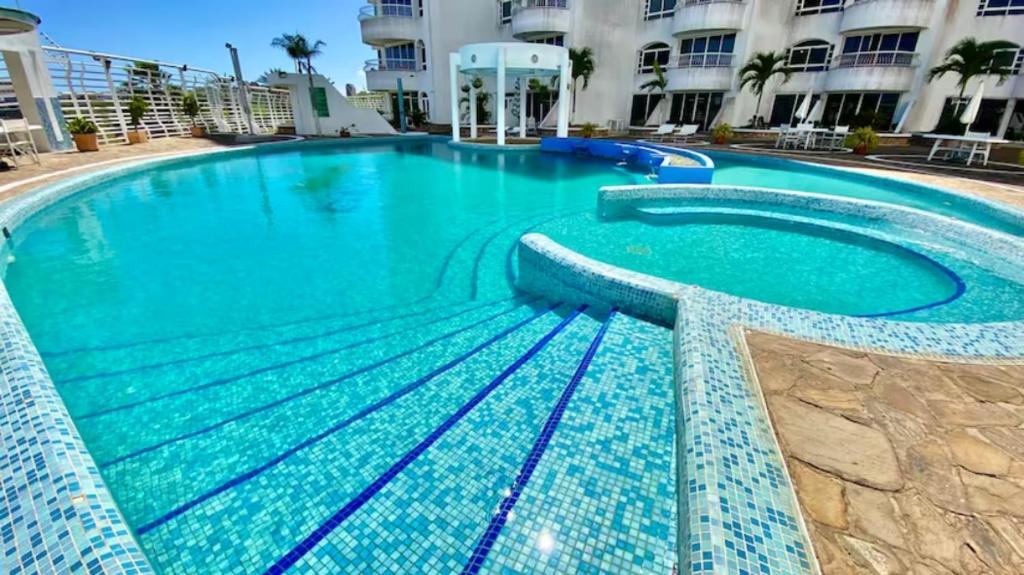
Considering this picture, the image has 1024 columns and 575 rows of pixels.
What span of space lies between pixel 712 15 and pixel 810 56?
4.71 m

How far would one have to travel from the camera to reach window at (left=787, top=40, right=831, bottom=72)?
738 inches

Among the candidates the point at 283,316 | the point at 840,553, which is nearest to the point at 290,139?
the point at 283,316

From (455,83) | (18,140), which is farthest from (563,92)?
(18,140)


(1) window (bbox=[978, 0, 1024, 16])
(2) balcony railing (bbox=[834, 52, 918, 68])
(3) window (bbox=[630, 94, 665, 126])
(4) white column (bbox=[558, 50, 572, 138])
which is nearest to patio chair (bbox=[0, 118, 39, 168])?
(4) white column (bbox=[558, 50, 572, 138])

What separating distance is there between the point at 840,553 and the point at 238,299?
5422mm

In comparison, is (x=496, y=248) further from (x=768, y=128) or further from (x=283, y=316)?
(x=768, y=128)

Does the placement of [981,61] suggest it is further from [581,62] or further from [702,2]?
[581,62]

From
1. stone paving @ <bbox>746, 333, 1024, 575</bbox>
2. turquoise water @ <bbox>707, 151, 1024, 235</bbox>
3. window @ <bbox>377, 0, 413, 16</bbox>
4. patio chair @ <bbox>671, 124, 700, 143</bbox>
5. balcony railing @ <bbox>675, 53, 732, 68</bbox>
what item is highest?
window @ <bbox>377, 0, 413, 16</bbox>

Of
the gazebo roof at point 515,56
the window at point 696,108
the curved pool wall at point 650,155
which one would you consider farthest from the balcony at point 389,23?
the window at point 696,108

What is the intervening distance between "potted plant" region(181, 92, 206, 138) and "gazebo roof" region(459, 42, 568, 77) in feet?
36.6

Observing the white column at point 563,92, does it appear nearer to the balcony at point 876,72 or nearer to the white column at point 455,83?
the white column at point 455,83

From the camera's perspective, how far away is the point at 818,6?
1855 cm

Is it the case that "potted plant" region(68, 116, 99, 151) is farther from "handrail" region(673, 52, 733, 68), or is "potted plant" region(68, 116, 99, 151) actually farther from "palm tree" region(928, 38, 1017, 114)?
"palm tree" region(928, 38, 1017, 114)

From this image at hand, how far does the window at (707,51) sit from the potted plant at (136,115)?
2108 centimetres
